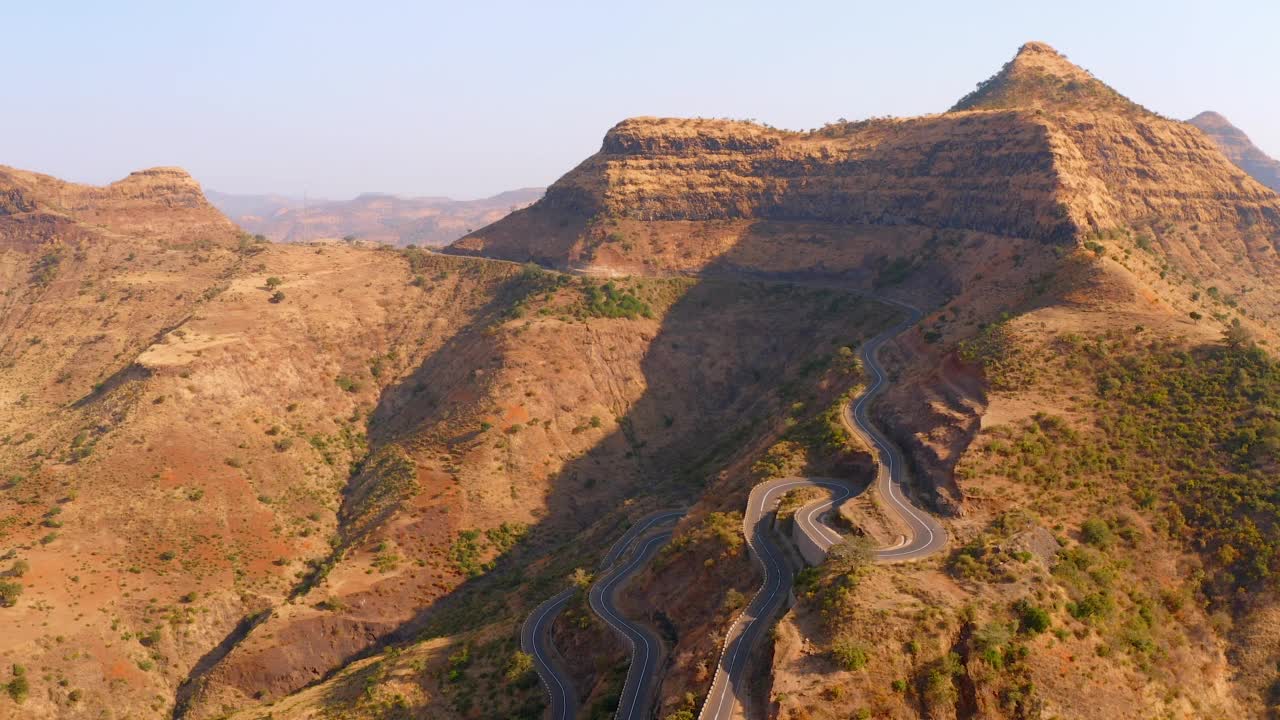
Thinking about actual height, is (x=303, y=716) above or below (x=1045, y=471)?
below

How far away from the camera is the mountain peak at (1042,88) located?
4213 inches

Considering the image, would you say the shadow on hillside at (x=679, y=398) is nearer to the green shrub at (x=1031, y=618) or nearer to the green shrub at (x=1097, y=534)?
the green shrub at (x=1097, y=534)

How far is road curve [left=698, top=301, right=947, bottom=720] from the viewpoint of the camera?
32213mm

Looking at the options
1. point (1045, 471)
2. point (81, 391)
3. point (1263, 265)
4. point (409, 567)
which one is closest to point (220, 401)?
point (81, 391)

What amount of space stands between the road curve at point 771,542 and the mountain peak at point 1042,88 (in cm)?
7245

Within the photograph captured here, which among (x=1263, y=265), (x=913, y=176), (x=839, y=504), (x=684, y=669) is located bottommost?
(x=684, y=669)

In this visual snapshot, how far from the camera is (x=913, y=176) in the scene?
10831 centimetres

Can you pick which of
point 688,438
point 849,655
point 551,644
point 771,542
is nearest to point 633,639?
point 551,644

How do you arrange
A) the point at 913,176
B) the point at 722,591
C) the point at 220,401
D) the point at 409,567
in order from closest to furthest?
the point at 722,591 → the point at 409,567 → the point at 220,401 → the point at 913,176

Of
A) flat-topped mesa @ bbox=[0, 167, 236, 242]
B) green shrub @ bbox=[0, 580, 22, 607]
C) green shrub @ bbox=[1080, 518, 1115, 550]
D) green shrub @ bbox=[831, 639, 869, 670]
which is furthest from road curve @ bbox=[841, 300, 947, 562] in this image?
flat-topped mesa @ bbox=[0, 167, 236, 242]

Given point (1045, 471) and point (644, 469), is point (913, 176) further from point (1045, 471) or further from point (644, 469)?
point (1045, 471)

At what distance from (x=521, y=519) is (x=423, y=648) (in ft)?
74.8

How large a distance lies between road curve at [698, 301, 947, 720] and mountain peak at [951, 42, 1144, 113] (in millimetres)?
72452

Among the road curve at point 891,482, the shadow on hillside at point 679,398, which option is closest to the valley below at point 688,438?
the road curve at point 891,482
